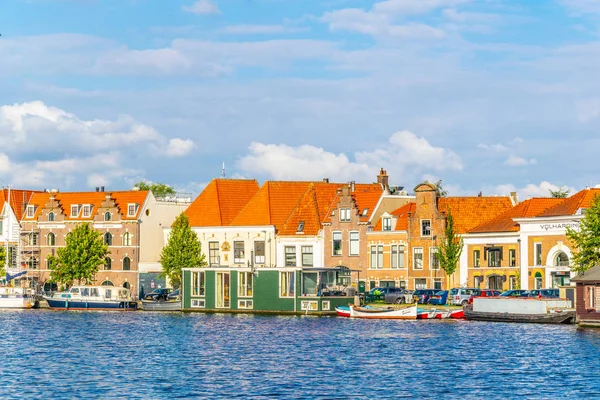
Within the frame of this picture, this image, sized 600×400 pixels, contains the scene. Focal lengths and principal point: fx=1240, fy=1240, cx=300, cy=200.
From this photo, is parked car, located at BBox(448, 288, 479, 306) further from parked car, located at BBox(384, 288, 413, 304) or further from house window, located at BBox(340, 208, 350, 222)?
house window, located at BBox(340, 208, 350, 222)

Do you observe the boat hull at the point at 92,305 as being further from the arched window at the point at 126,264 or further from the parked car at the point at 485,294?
the parked car at the point at 485,294

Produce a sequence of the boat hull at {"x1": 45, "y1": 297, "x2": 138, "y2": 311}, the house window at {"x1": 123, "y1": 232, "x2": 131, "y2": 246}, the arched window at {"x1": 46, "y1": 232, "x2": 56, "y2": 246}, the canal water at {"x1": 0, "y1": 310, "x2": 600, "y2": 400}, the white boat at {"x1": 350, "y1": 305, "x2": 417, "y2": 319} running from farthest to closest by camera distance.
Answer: the arched window at {"x1": 46, "y1": 232, "x2": 56, "y2": 246} → the house window at {"x1": 123, "y1": 232, "x2": 131, "y2": 246} → the boat hull at {"x1": 45, "y1": 297, "x2": 138, "y2": 311} → the white boat at {"x1": 350, "y1": 305, "x2": 417, "y2": 319} → the canal water at {"x1": 0, "y1": 310, "x2": 600, "y2": 400}

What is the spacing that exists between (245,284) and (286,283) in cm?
479

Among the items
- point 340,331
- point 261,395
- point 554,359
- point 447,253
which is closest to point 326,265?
point 447,253

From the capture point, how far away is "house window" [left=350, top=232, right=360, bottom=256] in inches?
5002

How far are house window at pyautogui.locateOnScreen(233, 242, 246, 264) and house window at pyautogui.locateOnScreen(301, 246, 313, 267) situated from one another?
681cm

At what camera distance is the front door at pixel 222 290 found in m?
116

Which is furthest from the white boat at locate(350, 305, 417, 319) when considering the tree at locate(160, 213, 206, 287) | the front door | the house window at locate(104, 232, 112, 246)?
the house window at locate(104, 232, 112, 246)

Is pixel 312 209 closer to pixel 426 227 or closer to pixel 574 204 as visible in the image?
pixel 426 227

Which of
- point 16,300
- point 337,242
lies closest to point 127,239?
point 16,300

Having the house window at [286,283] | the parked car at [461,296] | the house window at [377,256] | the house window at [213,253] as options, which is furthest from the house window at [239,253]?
the parked car at [461,296]

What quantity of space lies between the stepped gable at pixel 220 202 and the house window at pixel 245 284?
2037 centimetres

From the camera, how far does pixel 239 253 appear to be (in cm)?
13350

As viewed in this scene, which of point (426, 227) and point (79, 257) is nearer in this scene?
point (426, 227)
